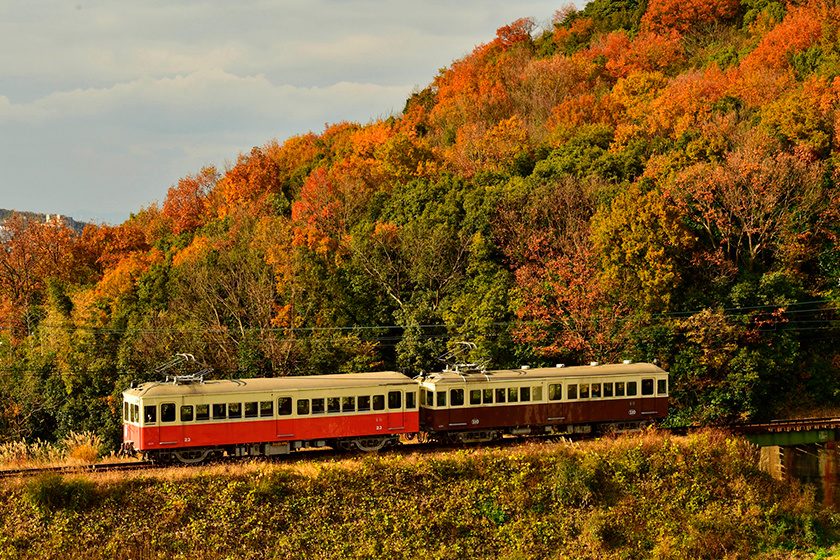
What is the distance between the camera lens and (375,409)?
1016 inches

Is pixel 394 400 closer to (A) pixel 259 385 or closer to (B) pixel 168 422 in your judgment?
(A) pixel 259 385

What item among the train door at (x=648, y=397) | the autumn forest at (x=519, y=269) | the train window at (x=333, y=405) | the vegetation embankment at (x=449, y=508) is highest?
the autumn forest at (x=519, y=269)

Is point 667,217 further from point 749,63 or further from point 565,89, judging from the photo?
point 565,89

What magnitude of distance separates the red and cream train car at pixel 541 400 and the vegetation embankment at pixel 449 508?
2176 millimetres

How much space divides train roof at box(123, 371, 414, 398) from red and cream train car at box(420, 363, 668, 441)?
6.11 ft

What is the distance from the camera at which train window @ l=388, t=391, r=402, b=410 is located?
26.0 metres

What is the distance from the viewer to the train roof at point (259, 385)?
78.1 feet

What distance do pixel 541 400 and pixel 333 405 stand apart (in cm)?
804

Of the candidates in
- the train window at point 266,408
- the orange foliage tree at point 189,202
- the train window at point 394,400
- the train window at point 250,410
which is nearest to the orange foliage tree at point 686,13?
the orange foliage tree at point 189,202

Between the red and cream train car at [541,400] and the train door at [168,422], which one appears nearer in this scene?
the train door at [168,422]

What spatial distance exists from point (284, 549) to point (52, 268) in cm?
3977

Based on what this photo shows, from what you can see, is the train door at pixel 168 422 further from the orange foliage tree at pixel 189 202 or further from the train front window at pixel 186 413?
the orange foliage tree at pixel 189 202

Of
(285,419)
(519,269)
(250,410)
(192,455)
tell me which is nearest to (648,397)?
(519,269)

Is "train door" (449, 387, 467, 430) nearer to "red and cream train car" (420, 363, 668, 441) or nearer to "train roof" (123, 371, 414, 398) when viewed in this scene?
"red and cream train car" (420, 363, 668, 441)
